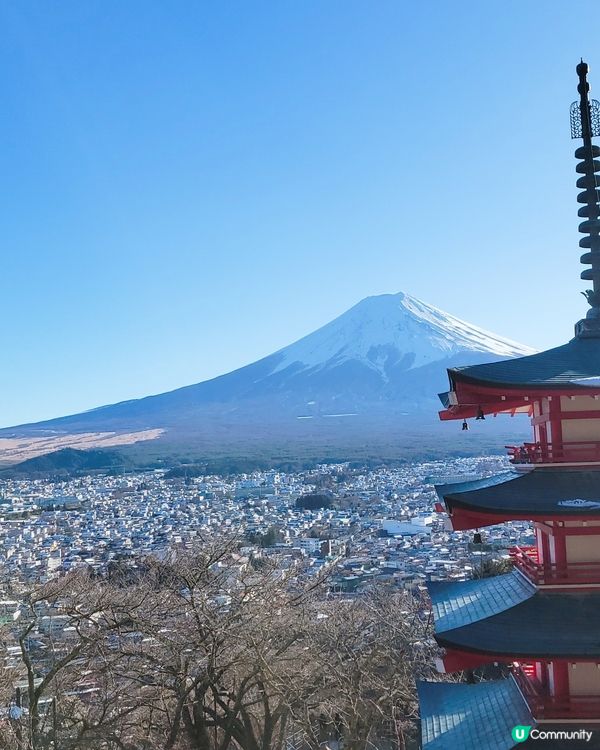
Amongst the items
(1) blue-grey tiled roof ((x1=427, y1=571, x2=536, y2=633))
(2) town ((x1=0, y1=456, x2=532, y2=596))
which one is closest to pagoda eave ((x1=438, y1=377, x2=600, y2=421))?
(2) town ((x1=0, y1=456, x2=532, y2=596))

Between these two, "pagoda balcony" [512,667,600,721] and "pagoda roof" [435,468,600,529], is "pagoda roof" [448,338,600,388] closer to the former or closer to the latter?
"pagoda roof" [435,468,600,529]

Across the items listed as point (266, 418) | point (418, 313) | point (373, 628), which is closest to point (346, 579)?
point (373, 628)

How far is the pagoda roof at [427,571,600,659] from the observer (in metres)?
5.29

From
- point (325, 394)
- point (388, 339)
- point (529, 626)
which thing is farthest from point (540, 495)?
point (388, 339)

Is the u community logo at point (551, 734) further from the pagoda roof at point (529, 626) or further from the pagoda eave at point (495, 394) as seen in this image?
the pagoda eave at point (495, 394)

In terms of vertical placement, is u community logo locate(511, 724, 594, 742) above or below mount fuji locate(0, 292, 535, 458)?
below

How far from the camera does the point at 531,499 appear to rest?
5.71 metres

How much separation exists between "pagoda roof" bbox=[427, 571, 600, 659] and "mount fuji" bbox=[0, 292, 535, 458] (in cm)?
7170

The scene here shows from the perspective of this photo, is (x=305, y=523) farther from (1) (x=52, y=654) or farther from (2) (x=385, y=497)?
(1) (x=52, y=654)

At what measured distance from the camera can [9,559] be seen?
27.0m

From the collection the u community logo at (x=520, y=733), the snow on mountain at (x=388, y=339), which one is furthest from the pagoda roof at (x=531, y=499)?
the snow on mountain at (x=388, y=339)

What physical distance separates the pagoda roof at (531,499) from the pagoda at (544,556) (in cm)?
1

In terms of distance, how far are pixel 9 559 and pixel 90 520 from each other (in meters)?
18.2

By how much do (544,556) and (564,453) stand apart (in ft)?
3.16
